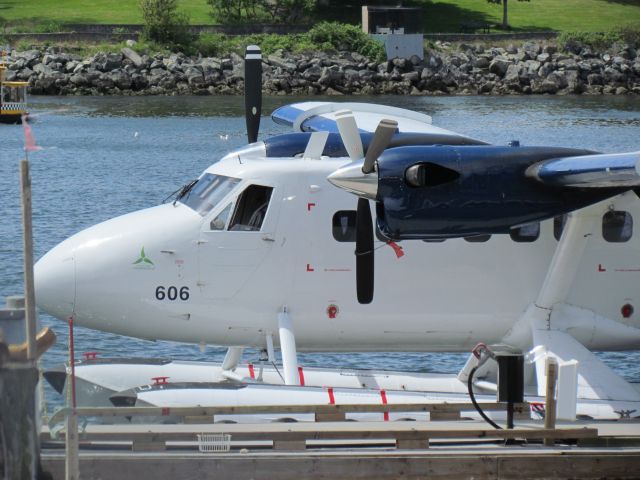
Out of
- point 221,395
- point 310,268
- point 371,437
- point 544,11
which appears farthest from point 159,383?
point 544,11

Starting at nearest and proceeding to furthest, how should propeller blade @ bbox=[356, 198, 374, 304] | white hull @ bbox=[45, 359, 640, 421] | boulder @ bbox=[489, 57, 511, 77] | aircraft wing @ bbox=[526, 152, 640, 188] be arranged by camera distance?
1. aircraft wing @ bbox=[526, 152, 640, 188]
2. propeller blade @ bbox=[356, 198, 374, 304]
3. white hull @ bbox=[45, 359, 640, 421]
4. boulder @ bbox=[489, 57, 511, 77]

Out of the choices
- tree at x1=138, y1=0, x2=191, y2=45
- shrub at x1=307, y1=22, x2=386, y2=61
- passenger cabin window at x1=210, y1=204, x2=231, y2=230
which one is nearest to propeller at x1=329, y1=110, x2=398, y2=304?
passenger cabin window at x1=210, y1=204, x2=231, y2=230

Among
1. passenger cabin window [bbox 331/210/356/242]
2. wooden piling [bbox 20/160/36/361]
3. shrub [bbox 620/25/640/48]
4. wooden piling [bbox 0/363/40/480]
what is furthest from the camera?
shrub [bbox 620/25/640/48]

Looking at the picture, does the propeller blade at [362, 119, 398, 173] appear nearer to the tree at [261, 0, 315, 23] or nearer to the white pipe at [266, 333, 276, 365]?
the white pipe at [266, 333, 276, 365]

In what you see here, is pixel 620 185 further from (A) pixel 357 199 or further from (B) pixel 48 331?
(B) pixel 48 331

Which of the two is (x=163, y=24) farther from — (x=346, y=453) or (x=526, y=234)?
(x=346, y=453)

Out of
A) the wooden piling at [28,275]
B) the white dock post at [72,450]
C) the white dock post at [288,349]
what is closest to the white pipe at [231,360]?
the white dock post at [288,349]

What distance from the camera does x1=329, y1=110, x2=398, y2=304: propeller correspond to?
38.9ft

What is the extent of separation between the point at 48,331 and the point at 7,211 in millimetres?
26681

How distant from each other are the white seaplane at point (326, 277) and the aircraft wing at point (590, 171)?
4.74 feet

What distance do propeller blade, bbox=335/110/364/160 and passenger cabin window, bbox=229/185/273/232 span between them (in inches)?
62.6

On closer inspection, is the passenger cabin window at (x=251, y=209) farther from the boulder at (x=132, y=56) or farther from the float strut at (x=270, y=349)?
the boulder at (x=132, y=56)

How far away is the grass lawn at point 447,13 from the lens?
3989 inches

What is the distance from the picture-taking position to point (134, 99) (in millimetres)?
80812
